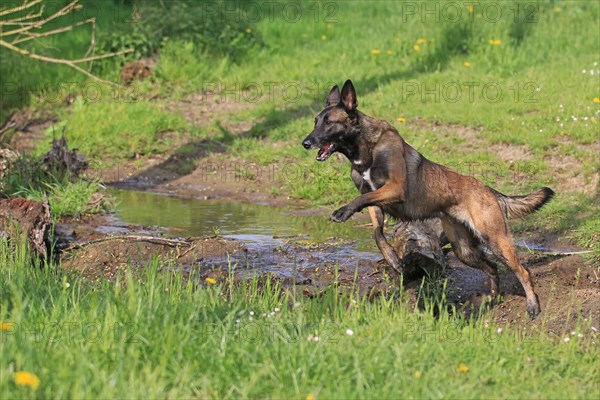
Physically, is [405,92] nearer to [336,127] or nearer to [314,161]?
[314,161]

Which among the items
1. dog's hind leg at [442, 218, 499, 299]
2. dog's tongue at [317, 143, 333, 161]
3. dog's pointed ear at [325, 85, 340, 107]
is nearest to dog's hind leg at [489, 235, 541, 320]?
dog's hind leg at [442, 218, 499, 299]

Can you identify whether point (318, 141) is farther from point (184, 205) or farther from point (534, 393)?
point (184, 205)

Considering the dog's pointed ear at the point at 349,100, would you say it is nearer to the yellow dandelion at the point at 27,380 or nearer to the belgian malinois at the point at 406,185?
the belgian malinois at the point at 406,185

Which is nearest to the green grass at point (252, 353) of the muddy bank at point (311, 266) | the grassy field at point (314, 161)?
the grassy field at point (314, 161)

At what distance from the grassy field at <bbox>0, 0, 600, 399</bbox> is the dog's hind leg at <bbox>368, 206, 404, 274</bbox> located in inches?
14.5

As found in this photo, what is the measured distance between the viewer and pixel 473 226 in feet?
25.4

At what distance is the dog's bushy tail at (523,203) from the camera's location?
789 centimetres

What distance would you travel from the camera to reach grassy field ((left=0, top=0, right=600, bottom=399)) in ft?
15.9

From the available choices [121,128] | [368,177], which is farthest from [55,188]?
[368,177]

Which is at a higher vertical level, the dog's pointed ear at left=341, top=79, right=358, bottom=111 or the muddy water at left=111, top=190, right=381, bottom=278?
the dog's pointed ear at left=341, top=79, right=358, bottom=111

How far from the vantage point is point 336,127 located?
24.8 feet

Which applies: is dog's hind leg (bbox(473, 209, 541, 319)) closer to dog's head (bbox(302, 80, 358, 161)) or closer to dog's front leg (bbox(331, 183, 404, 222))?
dog's front leg (bbox(331, 183, 404, 222))

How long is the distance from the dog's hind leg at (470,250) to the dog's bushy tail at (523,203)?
14.1 inches

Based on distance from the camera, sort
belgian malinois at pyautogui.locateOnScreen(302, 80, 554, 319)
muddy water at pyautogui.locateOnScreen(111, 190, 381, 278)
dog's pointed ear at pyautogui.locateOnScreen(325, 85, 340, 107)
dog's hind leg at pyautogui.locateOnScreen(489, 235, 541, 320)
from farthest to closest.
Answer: muddy water at pyautogui.locateOnScreen(111, 190, 381, 278)
dog's pointed ear at pyautogui.locateOnScreen(325, 85, 340, 107)
belgian malinois at pyautogui.locateOnScreen(302, 80, 554, 319)
dog's hind leg at pyautogui.locateOnScreen(489, 235, 541, 320)
